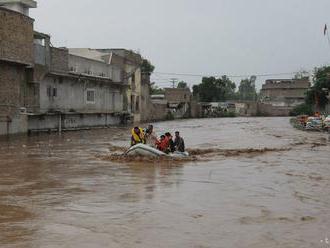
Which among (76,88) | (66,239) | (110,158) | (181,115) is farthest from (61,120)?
(181,115)

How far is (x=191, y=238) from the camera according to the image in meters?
8.84

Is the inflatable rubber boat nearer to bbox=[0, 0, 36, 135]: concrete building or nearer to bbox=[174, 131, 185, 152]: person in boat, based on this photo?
bbox=[174, 131, 185, 152]: person in boat

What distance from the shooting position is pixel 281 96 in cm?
11275

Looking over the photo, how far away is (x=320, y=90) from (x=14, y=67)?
3464cm

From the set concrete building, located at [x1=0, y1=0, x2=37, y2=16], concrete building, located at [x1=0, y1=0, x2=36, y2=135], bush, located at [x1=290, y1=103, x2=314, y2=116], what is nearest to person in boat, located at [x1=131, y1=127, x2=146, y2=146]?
concrete building, located at [x1=0, y1=0, x2=36, y2=135]

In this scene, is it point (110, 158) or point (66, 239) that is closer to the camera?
point (66, 239)

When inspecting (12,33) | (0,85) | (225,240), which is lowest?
(225,240)

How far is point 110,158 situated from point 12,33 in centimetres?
1532

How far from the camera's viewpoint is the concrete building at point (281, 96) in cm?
10219

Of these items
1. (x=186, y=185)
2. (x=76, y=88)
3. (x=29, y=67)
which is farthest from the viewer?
(x=76, y=88)

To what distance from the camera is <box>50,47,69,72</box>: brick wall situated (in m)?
39.9

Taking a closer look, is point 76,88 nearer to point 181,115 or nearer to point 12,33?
point 12,33

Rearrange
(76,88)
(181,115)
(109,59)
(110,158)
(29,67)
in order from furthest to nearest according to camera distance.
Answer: (181,115)
(109,59)
(76,88)
(29,67)
(110,158)

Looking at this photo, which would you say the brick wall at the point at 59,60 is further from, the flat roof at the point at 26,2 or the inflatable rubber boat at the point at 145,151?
the inflatable rubber boat at the point at 145,151
